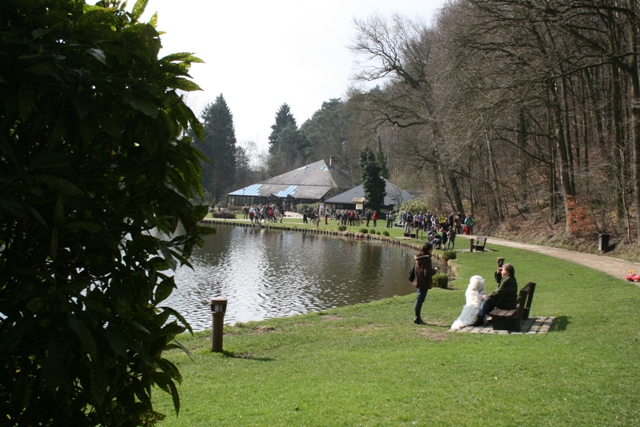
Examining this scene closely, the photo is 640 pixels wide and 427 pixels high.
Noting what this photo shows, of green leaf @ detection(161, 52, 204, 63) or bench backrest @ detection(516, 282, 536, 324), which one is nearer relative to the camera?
green leaf @ detection(161, 52, 204, 63)

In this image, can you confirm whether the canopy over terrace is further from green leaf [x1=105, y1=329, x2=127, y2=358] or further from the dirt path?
Answer: green leaf [x1=105, y1=329, x2=127, y2=358]

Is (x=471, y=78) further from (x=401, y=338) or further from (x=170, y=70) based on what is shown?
(x=170, y=70)

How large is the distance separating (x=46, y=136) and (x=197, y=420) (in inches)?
147

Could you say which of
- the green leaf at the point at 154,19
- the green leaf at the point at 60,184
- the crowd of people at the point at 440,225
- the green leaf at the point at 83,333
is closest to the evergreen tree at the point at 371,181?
the crowd of people at the point at 440,225

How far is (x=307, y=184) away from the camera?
77.2m

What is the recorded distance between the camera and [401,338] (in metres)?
10.1

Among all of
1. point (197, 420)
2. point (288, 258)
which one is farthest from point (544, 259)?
point (197, 420)

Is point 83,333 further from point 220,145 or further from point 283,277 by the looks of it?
point 220,145

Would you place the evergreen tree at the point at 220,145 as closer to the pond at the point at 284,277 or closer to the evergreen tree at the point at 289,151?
the evergreen tree at the point at 289,151

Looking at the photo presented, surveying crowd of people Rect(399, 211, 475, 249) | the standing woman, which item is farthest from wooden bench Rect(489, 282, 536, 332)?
crowd of people Rect(399, 211, 475, 249)

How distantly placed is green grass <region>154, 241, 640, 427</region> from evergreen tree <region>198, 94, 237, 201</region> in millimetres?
73586

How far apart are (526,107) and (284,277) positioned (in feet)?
46.2

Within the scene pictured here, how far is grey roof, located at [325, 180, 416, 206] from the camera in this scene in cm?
5991

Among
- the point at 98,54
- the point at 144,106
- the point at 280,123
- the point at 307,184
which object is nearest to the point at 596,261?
the point at 144,106
